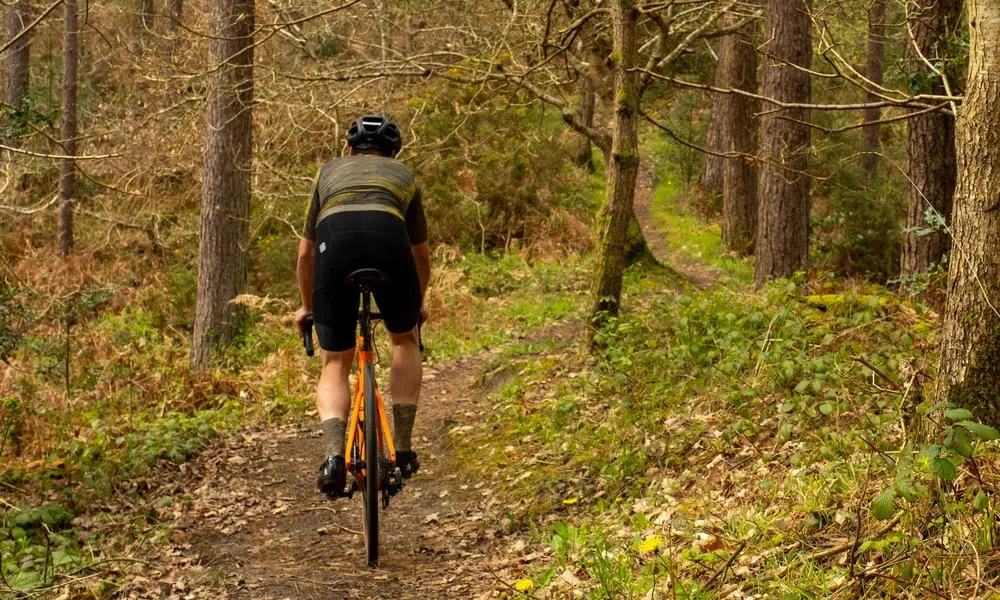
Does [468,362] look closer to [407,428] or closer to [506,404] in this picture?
[506,404]

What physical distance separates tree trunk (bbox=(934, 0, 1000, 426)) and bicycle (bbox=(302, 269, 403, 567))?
272 cm

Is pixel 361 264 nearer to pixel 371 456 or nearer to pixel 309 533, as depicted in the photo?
pixel 371 456

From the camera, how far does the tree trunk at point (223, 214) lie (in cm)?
1254

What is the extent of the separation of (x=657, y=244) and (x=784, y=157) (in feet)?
32.0

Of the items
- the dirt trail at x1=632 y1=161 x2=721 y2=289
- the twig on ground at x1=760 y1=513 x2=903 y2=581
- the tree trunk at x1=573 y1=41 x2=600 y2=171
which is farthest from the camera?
the tree trunk at x1=573 y1=41 x2=600 y2=171

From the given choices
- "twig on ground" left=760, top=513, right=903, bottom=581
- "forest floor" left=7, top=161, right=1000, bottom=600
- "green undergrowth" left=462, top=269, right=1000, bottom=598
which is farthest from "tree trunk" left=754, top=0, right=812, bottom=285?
"twig on ground" left=760, top=513, right=903, bottom=581

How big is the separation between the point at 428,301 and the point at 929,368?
964 cm

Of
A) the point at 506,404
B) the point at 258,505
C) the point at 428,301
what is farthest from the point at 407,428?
the point at 428,301

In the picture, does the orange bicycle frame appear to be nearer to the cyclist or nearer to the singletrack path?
the cyclist

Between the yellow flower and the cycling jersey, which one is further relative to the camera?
the cycling jersey

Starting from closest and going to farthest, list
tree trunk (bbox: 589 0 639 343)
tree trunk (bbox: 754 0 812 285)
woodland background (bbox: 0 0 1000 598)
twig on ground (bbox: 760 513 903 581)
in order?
twig on ground (bbox: 760 513 903 581) < woodland background (bbox: 0 0 1000 598) < tree trunk (bbox: 589 0 639 343) < tree trunk (bbox: 754 0 812 285)

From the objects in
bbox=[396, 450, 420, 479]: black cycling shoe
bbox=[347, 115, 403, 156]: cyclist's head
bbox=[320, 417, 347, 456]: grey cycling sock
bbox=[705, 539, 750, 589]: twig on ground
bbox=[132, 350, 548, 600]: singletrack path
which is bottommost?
bbox=[132, 350, 548, 600]: singletrack path

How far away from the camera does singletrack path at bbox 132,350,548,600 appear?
206 inches

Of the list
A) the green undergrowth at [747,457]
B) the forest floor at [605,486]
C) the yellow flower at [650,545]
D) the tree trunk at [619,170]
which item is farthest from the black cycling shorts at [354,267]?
the tree trunk at [619,170]
